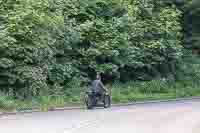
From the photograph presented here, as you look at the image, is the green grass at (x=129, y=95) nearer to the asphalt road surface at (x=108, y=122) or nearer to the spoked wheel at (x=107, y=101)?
the spoked wheel at (x=107, y=101)

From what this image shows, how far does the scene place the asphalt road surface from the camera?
66.9 feet

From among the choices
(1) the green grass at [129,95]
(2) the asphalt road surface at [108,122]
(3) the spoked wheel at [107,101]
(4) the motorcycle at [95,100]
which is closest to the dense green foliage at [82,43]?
(1) the green grass at [129,95]

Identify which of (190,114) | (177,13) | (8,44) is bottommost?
(190,114)

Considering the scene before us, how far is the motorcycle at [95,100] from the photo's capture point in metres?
32.1

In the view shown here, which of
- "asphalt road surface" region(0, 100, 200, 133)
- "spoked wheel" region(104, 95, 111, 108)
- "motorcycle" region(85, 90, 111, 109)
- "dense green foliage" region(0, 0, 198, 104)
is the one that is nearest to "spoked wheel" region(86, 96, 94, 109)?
"motorcycle" region(85, 90, 111, 109)

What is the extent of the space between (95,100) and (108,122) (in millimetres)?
9222

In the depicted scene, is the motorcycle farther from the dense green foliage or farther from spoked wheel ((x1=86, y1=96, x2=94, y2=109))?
the dense green foliage

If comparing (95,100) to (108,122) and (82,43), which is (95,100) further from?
(82,43)

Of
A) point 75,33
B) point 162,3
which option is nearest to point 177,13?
point 162,3

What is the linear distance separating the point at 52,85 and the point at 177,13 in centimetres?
1419

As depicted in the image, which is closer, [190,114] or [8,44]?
[190,114]

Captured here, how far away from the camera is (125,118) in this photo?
25344 millimetres

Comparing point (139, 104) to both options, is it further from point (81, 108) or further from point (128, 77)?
point (128, 77)

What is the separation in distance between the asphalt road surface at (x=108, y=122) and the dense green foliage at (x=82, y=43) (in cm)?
708
